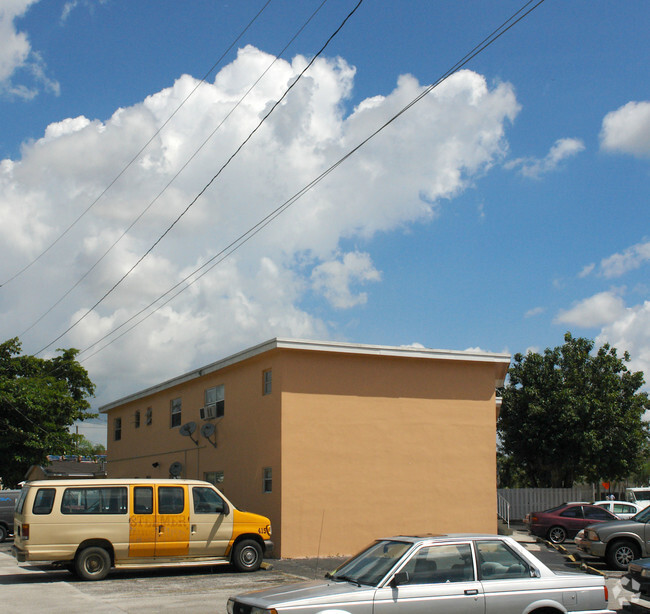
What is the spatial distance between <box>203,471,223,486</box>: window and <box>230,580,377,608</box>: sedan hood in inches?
586

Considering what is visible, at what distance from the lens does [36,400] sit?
128 ft

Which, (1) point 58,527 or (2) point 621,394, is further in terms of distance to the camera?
(2) point 621,394

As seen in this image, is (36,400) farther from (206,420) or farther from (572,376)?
(572,376)

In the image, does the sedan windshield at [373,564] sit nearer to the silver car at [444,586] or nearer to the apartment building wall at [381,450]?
the silver car at [444,586]

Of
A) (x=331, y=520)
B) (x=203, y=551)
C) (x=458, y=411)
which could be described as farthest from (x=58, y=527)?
(x=458, y=411)

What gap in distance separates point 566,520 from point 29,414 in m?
26.1

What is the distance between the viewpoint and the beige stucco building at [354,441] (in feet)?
65.0

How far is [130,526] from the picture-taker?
15.7 meters

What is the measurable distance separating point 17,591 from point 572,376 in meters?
30.3

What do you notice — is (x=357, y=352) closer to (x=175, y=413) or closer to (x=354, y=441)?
(x=354, y=441)

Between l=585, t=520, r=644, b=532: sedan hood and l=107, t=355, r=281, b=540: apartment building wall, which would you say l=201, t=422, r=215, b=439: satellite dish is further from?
l=585, t=520, r=644, b=532: sedan hood

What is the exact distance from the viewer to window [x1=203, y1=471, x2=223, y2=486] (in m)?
23.2

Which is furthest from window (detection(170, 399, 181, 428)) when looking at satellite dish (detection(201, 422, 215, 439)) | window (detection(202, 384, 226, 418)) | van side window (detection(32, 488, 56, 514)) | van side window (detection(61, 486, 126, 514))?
van side window (detection(32, 488, 56, 514))

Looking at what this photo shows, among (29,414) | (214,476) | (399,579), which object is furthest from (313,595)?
(29,414)
